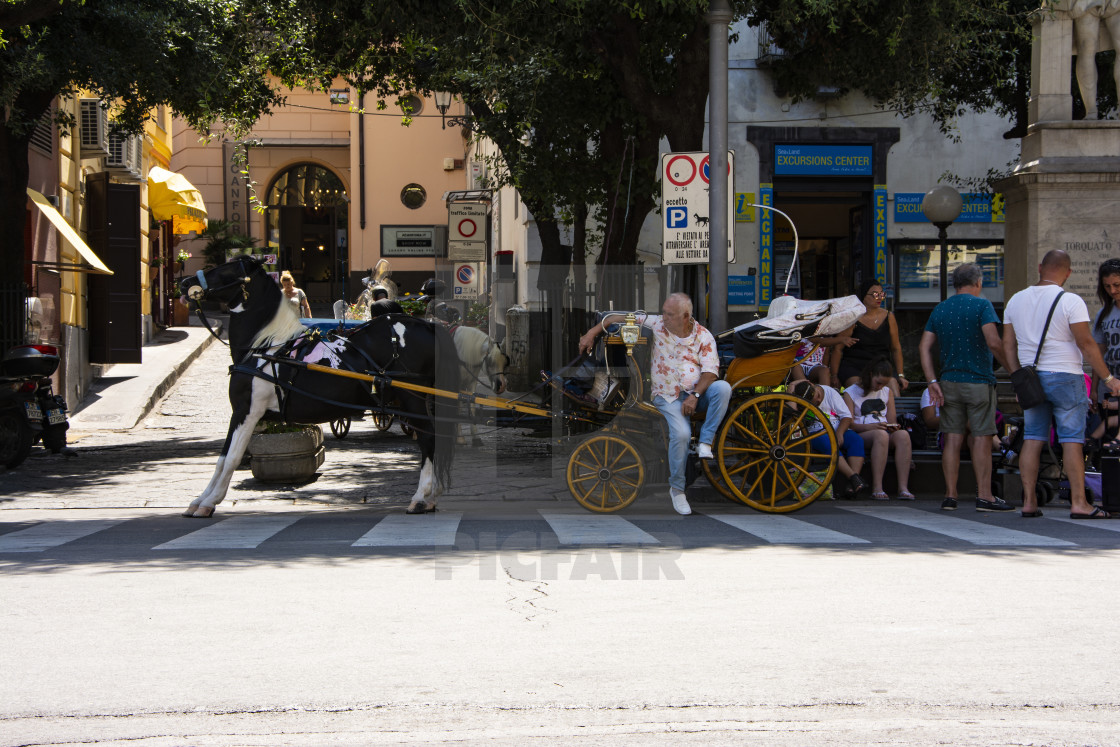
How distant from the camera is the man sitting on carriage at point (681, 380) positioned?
949 cm

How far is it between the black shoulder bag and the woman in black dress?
6.61 ft

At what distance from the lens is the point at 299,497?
11.7 m

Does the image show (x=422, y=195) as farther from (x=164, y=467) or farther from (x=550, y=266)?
(x=164, y=467)

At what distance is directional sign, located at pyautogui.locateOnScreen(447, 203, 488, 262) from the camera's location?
20344 mm

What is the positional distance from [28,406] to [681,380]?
8.14m

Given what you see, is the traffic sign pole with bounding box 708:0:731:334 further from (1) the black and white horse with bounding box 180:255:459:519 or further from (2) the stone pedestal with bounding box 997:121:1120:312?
(2) the stone pedestal with bounding box 997:121:1120:312

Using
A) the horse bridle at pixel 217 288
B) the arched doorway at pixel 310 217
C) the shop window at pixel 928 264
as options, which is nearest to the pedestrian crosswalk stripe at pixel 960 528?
the horse bridle at pixel 217 288

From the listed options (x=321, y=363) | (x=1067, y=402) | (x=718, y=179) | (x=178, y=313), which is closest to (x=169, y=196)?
(x=178, y=313)

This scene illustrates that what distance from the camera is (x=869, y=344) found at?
37.3 feet

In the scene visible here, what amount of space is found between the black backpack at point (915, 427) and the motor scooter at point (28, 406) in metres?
9.14

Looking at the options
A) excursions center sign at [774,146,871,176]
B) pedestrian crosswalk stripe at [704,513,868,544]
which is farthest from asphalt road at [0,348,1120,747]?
excursions center sign at [774,146,871,176]

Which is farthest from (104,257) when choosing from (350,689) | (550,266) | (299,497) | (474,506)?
(350,689)

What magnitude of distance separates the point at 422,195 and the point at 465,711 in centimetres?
3943

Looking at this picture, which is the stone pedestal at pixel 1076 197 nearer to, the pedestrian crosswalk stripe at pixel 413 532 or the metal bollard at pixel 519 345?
the pedestrian crosswalk stripe at pixel 413 532
